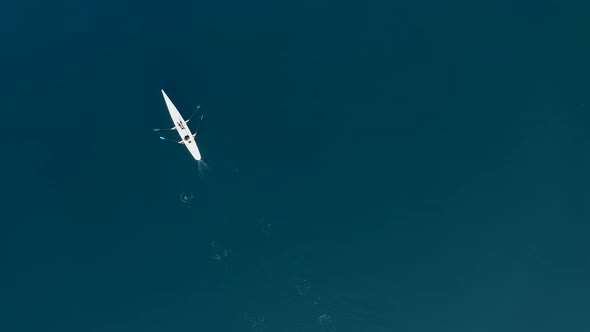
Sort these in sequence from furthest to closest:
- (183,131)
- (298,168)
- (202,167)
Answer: (298,168), (202,167), (183,131)

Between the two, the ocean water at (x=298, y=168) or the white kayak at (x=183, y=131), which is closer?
the ocean water at (x=298, y=168)

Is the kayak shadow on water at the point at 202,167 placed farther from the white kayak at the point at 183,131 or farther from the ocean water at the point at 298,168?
the white kayak at the point at 183,131

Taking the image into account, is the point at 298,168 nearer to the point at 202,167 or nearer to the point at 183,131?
the point at 202,167

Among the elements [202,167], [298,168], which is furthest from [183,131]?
[298,168]

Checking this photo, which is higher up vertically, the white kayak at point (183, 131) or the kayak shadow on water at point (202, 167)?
the white kayak at point (183, 131)

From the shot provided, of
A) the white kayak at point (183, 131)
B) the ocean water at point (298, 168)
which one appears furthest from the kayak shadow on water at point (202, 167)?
the white kayak at point (183, 131)

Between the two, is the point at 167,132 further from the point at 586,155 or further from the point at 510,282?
the point at 586,155

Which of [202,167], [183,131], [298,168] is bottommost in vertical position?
[202,167]

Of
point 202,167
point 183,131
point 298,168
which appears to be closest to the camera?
point 183,131

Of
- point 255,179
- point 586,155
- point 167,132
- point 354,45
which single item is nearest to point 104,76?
point 167,132
